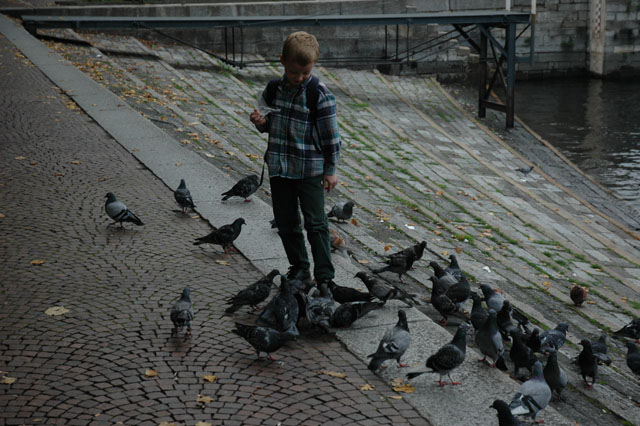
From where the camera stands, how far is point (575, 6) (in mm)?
33750

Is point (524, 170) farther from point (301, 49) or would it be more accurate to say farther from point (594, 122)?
point (301, 49)

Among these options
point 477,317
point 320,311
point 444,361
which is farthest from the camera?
point 477,317

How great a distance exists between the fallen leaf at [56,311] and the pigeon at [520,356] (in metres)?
3.57

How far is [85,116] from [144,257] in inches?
256

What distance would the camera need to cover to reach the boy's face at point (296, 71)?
18.7 feet

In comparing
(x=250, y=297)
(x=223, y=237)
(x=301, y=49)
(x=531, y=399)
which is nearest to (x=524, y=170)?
(x=223, y=237)

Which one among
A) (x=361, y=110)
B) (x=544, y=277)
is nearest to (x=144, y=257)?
(x=544, y=277)

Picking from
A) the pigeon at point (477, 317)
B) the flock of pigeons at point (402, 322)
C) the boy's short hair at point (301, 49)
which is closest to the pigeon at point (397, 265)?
the flock of pigeons at point (402, 322)

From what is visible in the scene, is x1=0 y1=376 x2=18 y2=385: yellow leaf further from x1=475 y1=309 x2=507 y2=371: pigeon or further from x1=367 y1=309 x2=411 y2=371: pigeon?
x1=475 y1=309 x2=507 y2=371: pigeon

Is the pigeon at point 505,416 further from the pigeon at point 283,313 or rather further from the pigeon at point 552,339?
the pigeon at point 552,339

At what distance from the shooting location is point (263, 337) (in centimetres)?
534

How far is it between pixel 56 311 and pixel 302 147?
2269 mm

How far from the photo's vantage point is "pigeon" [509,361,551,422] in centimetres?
493

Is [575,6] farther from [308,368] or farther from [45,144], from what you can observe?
[308,368]
